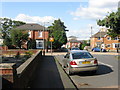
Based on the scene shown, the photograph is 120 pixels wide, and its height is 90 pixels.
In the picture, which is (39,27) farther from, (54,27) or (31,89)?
(31,89)

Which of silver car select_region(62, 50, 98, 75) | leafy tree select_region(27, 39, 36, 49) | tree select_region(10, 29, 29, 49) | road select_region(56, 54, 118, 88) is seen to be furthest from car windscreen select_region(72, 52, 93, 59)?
leafy tree select_region(27, 39, 36, 49)

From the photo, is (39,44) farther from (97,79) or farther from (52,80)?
(52,80)

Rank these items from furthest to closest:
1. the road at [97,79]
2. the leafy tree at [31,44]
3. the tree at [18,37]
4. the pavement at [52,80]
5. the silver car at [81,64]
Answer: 1. the leafy tree at [31,44]
2. the tree at [18,37]
3. the silver car at [81,64]
4. the road at [97,79]
5. the pavement at [52,80]

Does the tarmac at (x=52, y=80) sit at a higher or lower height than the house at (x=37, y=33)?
lower

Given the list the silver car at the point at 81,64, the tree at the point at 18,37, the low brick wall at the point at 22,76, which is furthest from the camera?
the tree at the point at 18,37

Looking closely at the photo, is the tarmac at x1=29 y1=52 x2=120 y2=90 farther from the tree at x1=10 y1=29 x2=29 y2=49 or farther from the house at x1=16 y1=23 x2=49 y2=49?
the house at x1=16 y1=23 x2=49 y2=49

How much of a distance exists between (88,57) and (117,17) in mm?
14663

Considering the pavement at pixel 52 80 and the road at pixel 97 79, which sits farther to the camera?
the road at pixel 97 79

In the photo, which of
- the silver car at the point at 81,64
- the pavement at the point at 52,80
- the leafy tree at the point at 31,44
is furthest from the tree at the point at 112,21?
the leafy tree at the point at 31,44

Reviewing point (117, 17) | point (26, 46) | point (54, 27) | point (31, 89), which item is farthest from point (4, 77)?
point (54, 27)

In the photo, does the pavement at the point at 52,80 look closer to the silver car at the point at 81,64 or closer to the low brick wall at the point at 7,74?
the silver car at the point at 81,64

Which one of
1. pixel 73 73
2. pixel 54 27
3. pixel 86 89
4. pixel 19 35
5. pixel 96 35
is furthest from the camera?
pixel 54 27

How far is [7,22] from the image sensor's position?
269ft

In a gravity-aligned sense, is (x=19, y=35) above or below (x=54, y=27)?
below
